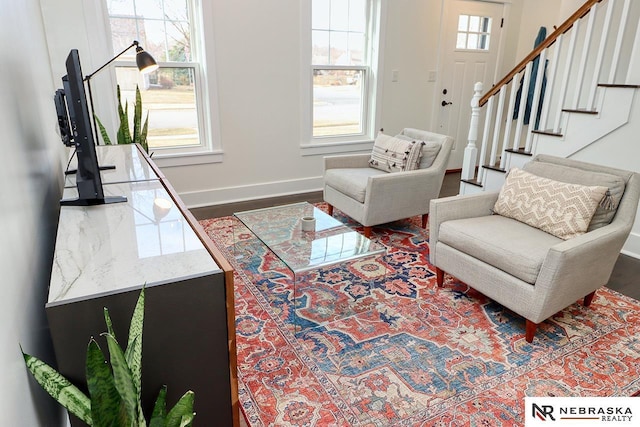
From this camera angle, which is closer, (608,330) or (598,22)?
(608,330)

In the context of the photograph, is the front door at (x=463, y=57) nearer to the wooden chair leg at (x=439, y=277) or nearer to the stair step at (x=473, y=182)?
the stair step at (x=473, y=182)

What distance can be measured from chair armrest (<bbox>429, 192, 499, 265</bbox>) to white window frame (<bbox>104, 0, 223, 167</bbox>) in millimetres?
2453

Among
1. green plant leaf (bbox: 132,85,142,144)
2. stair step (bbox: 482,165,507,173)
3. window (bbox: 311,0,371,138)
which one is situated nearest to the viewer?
green plant leaf (bbox: 132,85,142,144)

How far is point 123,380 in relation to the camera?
2.89 feet

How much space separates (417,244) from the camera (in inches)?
132

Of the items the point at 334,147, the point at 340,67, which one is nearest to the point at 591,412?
the point at 334,147

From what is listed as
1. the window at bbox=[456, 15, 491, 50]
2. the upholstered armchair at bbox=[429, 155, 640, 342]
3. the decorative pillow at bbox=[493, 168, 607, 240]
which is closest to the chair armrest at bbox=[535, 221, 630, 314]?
the upholstered armchair at bbox=[429, 155, 640, 342]

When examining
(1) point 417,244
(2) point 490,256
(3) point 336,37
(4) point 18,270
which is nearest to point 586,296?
(2) point 490,256

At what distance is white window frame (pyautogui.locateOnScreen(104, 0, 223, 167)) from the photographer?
12.4 ft

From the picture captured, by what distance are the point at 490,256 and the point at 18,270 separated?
2096mm

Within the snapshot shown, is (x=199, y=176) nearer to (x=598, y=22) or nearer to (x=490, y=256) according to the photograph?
(x=490, y=256)

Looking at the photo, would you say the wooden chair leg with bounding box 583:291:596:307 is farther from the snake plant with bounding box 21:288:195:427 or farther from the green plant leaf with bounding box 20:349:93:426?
the green plant leaf with bounding box 20:349:93:426

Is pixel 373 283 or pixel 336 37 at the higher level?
pixel 336 37

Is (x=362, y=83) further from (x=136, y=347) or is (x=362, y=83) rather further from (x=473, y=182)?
(x=136, y=347)
